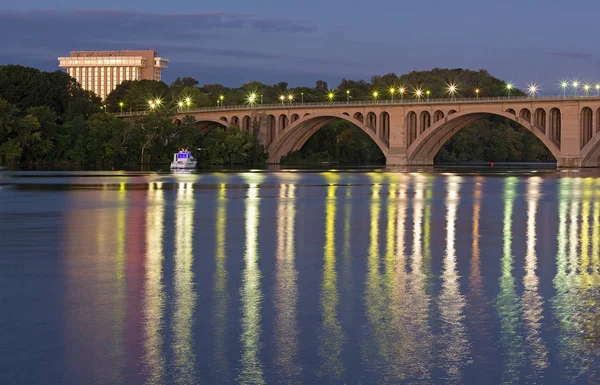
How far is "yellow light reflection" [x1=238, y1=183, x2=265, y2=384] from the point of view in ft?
33.6

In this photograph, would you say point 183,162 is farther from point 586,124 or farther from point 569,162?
point 586,124

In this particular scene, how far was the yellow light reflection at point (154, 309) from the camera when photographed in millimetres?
10427

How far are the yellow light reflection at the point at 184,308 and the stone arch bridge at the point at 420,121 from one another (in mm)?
94695

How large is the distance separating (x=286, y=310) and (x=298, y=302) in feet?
2.24

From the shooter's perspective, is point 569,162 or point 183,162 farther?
point 569,162

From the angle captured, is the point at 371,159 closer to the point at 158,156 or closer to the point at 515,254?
the point at 158,156

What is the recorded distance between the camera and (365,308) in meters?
13.8

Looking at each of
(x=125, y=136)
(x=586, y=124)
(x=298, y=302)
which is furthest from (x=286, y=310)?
(x=125, y=136)

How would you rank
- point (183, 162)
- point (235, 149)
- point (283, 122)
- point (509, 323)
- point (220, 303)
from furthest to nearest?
1. point (283, 122)
2. point (235, 149)
3. point (183, 162)
4. point (220, 303)
5. point (509, 323)

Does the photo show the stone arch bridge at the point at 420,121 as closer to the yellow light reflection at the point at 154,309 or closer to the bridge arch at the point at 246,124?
the bridge arch at the point at 246,124

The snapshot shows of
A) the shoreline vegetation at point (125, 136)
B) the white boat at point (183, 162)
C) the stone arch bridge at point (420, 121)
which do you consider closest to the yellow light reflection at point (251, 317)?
the white boat at point (183, 162)

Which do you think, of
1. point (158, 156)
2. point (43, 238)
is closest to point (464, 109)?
point (158, 156)

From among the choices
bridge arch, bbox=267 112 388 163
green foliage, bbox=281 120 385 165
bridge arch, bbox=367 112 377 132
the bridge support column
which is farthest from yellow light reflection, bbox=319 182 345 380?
green foliage, bbox=281 120 385 165

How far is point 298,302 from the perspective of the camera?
14.3m
